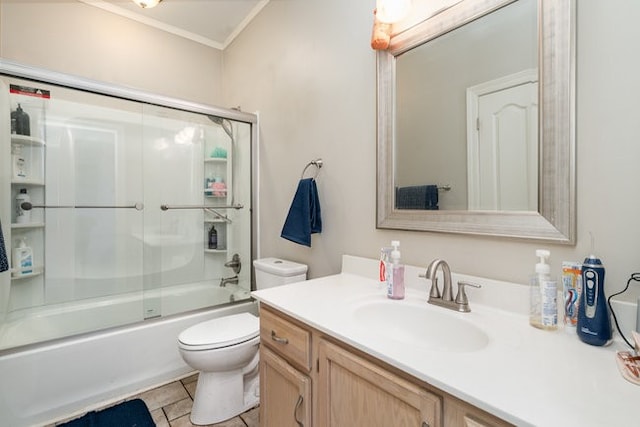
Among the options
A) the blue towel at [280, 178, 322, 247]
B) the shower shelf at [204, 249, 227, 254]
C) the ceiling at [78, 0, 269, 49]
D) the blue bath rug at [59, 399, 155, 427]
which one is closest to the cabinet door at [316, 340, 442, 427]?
the blue towel at [280, 178, 322, 247]

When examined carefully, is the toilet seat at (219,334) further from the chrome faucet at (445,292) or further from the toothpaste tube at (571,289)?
the toothpaste tube at (571,289)

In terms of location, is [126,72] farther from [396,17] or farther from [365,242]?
[365,242]

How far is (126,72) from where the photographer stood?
2.45 meters

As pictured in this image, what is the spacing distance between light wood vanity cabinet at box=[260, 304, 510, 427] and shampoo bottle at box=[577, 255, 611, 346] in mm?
410

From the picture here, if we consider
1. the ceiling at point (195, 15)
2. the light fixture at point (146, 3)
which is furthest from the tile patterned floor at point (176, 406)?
the ceiling at point (195, 15)

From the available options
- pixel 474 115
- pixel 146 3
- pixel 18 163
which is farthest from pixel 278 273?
pixel 146 3

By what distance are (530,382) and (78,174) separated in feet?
8.76

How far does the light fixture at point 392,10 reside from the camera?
1263mm

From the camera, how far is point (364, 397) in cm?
81

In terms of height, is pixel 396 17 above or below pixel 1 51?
below

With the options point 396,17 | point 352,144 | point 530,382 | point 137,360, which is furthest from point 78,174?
point 530,382

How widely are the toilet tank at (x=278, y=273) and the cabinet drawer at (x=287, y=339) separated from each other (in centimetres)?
52

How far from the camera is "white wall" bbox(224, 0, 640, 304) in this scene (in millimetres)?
795

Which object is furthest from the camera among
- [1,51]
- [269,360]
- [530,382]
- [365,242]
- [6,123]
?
[1,51]
